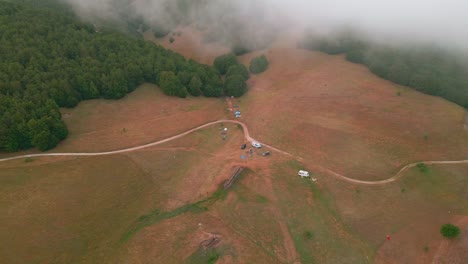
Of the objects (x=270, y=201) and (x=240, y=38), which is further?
(x=240, y=38)

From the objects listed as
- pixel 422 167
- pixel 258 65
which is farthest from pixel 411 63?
pixel 258 65

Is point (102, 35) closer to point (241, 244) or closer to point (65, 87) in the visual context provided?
point (65, 87)

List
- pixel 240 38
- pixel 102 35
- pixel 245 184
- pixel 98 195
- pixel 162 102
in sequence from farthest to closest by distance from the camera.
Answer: pixel 240 38 < pixel 102 35 < pixel 162 102 < pixel 245 184 < pixel 98 195

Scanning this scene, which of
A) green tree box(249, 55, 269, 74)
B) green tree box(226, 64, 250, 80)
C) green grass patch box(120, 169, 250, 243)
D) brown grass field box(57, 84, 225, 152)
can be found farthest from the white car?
green tree box(249, 55, 269, 74)

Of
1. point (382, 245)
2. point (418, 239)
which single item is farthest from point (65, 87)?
point (418, 239)

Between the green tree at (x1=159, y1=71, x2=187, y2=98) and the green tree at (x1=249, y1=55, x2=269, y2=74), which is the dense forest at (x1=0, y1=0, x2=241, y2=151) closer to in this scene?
the green tree at (x1=159, y1=71, x2=187, y2=98)

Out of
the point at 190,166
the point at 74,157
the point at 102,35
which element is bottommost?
the point at 190,166

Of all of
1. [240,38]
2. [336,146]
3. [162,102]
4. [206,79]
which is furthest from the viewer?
[240,38]
